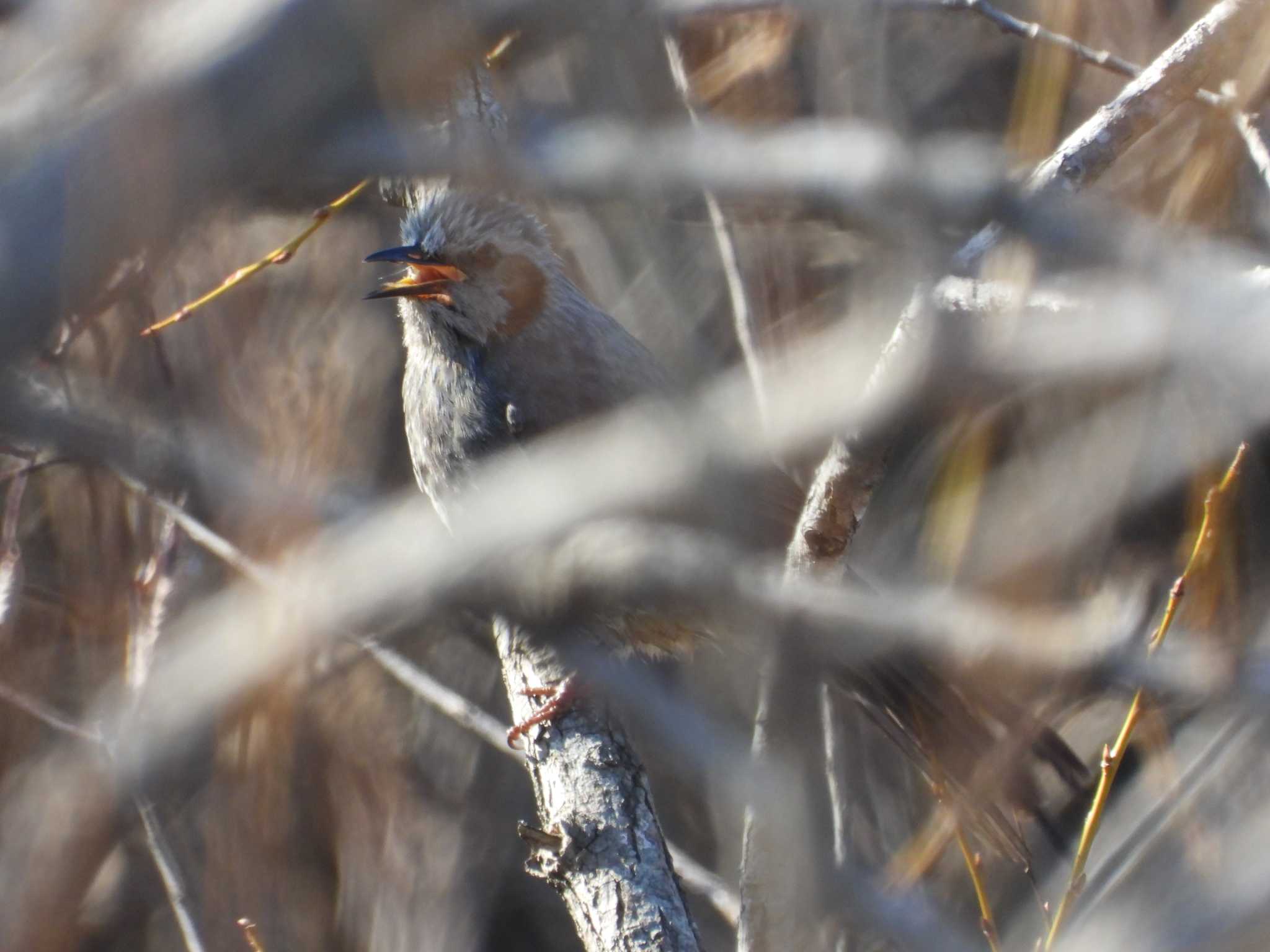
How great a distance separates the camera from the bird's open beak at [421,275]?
3.36 metres

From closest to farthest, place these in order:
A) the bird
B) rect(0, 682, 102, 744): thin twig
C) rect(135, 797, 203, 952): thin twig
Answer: rect(135, 797, 203, 952): thin twig → rect(0, 682, 102, 744): thin twig → the bird

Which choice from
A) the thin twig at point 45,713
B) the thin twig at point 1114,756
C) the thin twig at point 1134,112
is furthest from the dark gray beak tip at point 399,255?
the thin twig at point 1114,756

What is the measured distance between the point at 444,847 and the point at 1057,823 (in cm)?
242

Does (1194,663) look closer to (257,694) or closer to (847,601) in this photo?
(847,601)

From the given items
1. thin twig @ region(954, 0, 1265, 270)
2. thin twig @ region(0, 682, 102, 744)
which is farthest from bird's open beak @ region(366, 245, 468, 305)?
thin twig @ region(954, 0, 1265, 270)

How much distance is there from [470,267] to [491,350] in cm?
23

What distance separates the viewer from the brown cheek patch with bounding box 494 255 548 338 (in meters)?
3.55

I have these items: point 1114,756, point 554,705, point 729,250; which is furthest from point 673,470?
point 729,250

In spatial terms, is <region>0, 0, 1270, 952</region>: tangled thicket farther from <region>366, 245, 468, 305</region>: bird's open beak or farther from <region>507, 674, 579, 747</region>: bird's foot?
<region>366, 245, 468, 305</region>: bird's open beak

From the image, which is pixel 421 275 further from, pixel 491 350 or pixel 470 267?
pixel 491 350

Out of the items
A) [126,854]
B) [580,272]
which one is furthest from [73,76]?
[126,854]

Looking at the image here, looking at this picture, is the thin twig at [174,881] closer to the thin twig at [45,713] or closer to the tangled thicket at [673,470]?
the tangled thicket at [673,470]

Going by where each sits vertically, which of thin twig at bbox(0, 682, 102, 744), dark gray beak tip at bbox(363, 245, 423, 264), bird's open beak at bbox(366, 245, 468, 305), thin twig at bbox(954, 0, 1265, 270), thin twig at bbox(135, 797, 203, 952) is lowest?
thin twig at bbox(135, 797, 203, 952)

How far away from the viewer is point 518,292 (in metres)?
3.57
